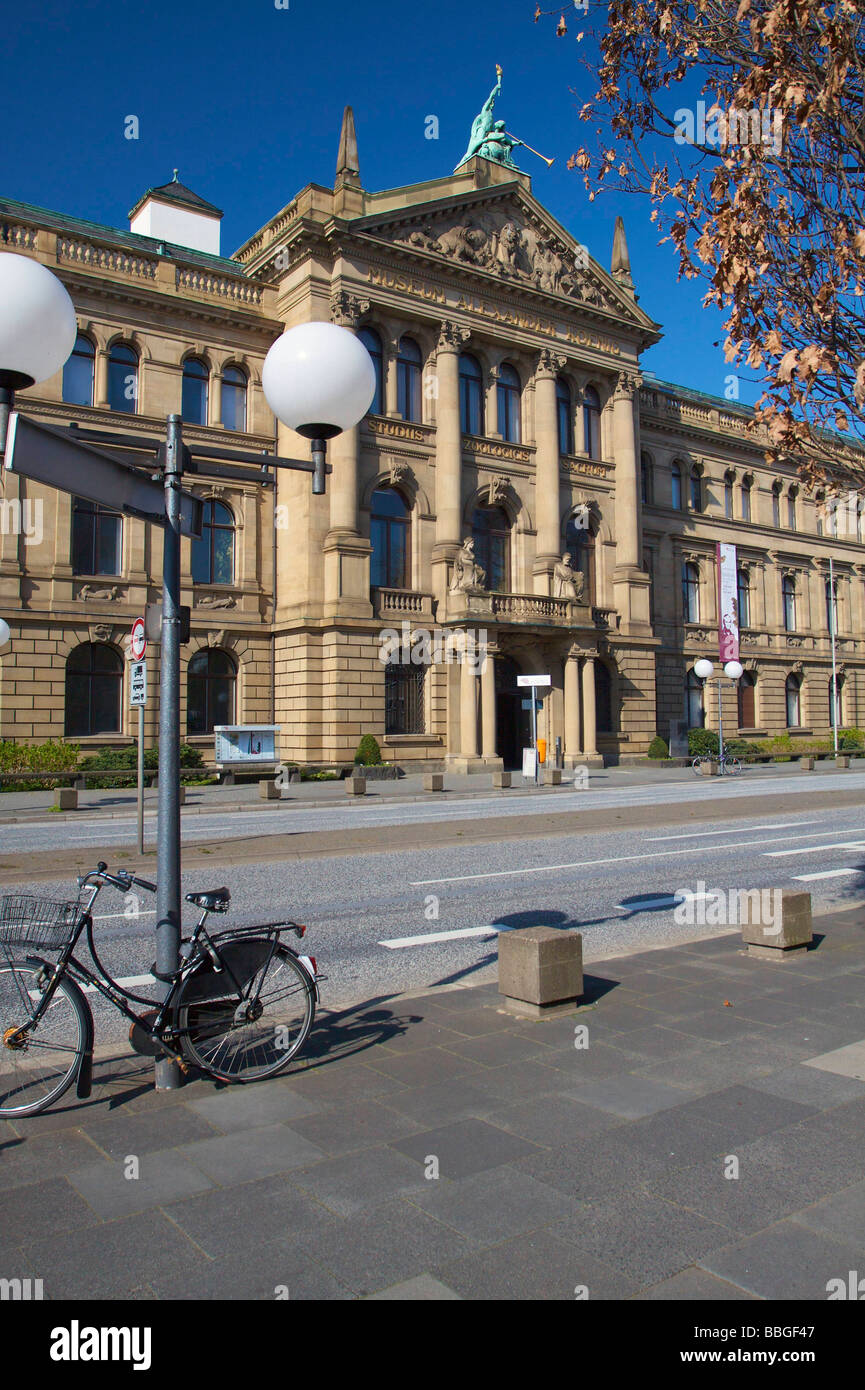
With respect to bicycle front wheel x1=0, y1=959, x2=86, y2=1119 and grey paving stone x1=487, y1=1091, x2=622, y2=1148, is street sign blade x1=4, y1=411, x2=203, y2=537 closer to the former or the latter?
bicycle front wheel x1=0, y1=959, x2=86, y2=1119

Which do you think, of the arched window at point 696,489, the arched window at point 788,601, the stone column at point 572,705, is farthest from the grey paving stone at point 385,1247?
the arched window at point 788,601

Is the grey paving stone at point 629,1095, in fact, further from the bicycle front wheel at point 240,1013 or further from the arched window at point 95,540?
the arched window at point 95,540

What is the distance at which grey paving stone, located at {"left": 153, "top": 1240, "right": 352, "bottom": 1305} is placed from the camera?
3.27 meters

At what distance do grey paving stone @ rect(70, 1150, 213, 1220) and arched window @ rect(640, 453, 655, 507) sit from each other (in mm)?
47883

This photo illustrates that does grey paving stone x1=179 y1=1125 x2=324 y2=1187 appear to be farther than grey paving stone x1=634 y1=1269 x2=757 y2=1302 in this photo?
Yes

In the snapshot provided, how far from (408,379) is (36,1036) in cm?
3607

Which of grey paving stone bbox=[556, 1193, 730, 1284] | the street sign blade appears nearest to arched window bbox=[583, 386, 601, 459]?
the street sign blade

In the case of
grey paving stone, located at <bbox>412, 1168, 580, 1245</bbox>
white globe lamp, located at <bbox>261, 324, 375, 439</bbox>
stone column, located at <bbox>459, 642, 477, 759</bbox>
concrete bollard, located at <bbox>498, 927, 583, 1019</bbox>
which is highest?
white globe lamp, located at <bbox>261, 324, 375, 439</bbox>

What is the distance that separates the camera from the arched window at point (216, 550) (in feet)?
116

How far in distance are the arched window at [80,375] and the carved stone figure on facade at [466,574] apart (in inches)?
544

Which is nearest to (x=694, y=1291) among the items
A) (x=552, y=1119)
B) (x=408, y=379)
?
(x=552, y=1119)

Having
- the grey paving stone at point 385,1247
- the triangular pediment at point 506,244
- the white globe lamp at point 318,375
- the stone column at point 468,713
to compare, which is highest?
the triangular pediment at point 506,244
